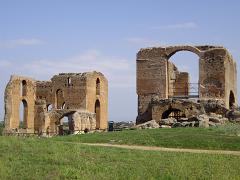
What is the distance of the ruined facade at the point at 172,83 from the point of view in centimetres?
3338

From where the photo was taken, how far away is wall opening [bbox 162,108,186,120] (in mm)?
34375

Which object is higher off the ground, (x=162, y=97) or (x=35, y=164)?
(x=162, y=97)

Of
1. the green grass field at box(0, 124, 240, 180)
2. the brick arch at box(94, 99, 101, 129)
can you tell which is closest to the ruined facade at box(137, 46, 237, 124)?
the brick arch at box(94, 99, 101, 129)

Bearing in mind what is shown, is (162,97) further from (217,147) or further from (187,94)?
(217,147)

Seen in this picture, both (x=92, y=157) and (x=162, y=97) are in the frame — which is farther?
(x=162, y=97)

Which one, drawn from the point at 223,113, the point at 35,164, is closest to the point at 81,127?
the point at 223,113

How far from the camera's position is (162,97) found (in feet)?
118

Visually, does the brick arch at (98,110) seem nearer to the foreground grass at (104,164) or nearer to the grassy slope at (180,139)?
the grassy slope at (180,139)

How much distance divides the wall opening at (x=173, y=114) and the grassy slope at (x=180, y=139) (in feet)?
34.4

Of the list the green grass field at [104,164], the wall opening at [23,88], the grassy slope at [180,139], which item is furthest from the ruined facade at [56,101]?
the green grass field at [104,164]

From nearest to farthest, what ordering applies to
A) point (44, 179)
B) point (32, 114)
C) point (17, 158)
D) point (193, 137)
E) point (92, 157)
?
point (44, 179) < point (17, 158) < point (92, 157) < point (193, 137) < point (32, 114)

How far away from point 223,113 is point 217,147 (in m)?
13.6

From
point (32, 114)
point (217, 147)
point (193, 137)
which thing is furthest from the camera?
point (32, 114)

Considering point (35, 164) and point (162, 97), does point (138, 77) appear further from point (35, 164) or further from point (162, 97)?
point (35, 164)
